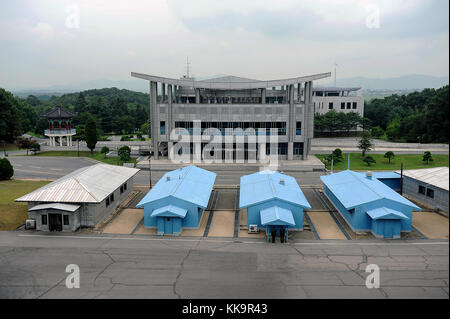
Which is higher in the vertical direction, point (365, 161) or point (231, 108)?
point (231, 108)

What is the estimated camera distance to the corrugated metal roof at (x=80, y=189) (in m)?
23.5

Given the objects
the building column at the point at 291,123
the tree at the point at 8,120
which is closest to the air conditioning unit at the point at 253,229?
the building column at the point at 291,123

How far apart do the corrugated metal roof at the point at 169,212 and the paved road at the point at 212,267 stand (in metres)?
1.53

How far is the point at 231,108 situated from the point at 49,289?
35178 mm

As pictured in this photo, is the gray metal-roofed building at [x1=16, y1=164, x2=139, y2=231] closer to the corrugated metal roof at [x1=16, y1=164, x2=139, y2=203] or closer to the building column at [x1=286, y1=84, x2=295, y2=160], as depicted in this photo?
the corrugated metal roof at [x1=16, y1=164, x2=139, y2=203]

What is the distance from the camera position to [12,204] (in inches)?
1102

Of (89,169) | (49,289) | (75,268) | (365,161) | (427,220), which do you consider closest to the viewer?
(49,289)

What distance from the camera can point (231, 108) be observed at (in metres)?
47.4

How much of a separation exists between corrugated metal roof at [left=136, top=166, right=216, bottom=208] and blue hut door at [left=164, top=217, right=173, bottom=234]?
1577 mm

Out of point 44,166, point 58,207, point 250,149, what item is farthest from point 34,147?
point 58,207

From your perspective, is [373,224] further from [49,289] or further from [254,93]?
[254,93]

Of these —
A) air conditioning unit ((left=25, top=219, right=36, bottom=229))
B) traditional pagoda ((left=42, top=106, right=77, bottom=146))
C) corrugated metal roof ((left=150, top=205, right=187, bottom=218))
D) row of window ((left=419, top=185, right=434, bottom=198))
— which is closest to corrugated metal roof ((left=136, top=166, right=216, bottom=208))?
corrugated metal roof ((left=150, top=205, right=187, bottom=218))

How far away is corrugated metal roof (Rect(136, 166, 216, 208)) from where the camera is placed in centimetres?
2397
